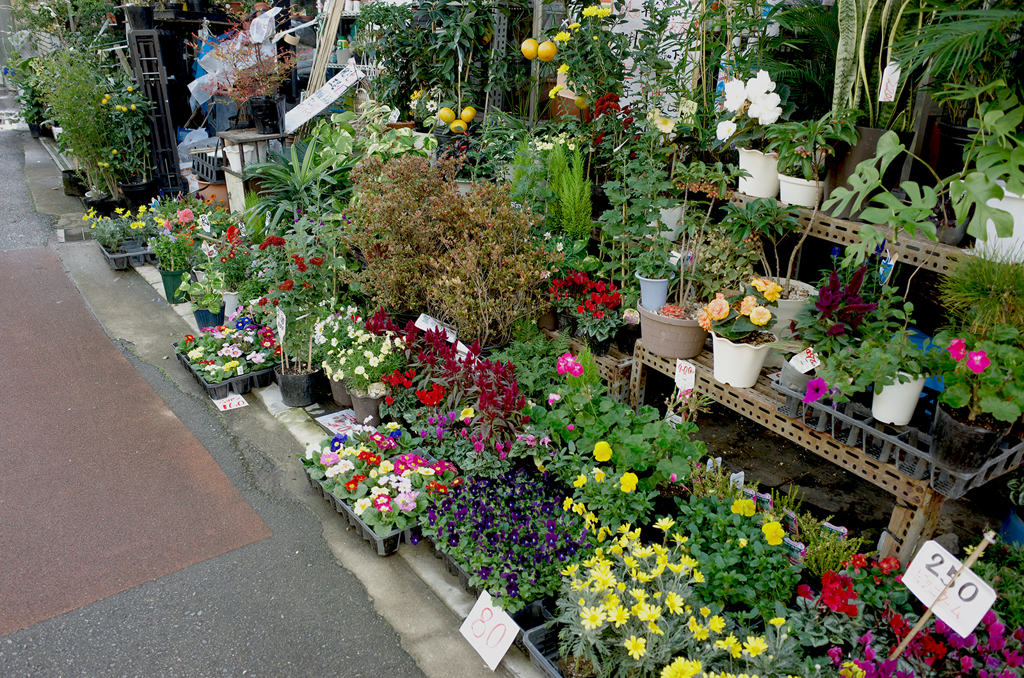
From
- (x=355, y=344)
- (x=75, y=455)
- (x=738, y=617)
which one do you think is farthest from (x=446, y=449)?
(x=75, y=455)

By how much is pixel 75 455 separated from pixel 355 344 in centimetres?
160

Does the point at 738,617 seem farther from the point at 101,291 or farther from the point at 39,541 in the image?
the point at 101,291

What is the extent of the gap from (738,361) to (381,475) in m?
1.58

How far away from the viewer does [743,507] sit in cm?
239

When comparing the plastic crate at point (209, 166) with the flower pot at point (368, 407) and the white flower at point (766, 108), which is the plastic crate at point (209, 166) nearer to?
the flower pot at point (368, 407)

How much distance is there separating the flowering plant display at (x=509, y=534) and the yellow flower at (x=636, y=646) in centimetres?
48

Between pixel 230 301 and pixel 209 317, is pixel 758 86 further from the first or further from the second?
pixel 209 317

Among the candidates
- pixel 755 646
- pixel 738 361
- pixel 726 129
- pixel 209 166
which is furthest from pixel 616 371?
→ pixel 209 166

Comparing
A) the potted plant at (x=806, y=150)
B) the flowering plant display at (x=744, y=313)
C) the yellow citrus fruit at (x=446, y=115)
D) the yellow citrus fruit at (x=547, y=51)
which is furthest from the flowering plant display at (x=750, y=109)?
the yellow citrus fruit at (x=446, y=115)

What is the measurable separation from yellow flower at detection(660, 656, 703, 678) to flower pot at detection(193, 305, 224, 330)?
13.2ft

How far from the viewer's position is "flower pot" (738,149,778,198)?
283 centimetres

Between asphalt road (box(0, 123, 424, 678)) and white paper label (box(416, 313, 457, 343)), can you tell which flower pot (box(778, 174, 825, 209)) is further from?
asphalt road (box(0, 123, 424, 678))

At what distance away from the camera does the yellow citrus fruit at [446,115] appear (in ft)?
16.5

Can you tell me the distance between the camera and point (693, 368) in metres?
2.92
